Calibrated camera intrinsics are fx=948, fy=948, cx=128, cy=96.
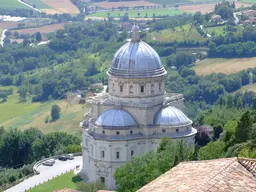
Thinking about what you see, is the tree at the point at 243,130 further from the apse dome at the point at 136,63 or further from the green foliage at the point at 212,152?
the apse dome at the point at 136,63

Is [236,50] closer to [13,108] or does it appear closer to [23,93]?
[23,93]

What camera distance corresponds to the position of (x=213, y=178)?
38281 mm

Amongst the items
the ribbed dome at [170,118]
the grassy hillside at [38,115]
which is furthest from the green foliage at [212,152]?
the grassy hillside at [38,115]

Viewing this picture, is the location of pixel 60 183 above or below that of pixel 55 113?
above

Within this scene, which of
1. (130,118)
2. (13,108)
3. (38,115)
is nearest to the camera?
(130,118)

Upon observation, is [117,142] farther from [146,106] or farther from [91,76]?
[91,76]

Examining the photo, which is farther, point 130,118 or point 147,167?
point 130,118

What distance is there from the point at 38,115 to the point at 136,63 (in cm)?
8163

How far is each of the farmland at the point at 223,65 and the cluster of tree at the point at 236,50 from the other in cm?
165

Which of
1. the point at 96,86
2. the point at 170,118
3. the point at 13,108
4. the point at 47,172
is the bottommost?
the point at 13,108

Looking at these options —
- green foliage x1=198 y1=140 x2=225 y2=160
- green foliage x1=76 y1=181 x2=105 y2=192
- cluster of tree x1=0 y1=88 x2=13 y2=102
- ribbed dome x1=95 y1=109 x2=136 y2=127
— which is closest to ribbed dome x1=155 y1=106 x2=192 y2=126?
ribbed dome x1=95 y1=109 x2=136 y2=127

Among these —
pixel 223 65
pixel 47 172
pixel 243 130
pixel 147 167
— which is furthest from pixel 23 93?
pixel 147 167

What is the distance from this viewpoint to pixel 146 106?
8581 cm

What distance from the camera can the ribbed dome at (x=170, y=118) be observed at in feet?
281
